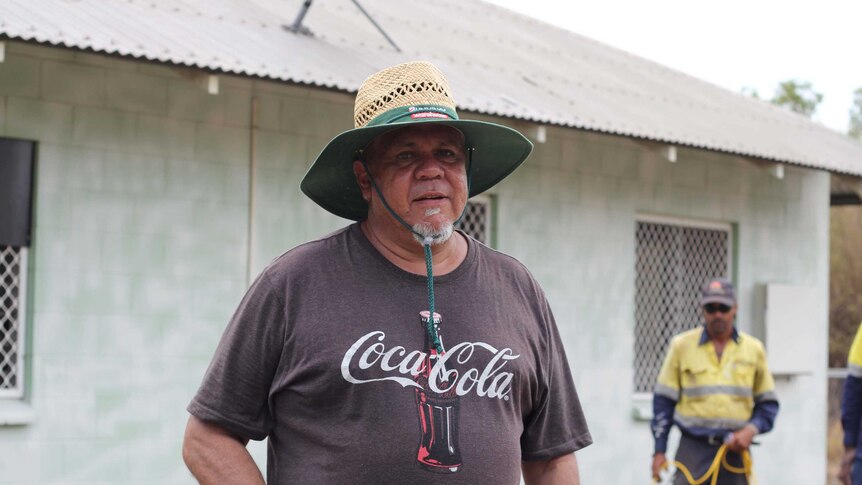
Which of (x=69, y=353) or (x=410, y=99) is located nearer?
(x=410, y=99)

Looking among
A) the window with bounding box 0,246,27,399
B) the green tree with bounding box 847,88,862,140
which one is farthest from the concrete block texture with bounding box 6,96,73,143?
the green tree with bounding box 847,88,862,140

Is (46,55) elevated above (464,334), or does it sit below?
above

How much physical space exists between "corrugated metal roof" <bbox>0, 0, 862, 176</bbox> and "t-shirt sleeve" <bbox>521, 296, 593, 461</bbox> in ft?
13.7

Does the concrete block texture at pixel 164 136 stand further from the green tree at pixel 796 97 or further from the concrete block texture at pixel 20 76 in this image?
the green tree at pixel 796 97

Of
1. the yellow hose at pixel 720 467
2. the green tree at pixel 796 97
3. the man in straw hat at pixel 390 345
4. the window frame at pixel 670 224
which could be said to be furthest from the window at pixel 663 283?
the green tree at pixel 796 97

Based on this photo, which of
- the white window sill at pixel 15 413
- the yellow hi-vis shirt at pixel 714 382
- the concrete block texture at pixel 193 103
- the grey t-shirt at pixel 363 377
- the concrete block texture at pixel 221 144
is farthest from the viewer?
the concrete block texture at pixel 221 144

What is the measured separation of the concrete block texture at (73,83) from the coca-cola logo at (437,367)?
4959 millimetres

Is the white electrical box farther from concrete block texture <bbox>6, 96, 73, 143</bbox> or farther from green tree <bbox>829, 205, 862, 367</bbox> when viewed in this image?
green tree <bbox>829, 205, 862, 367</bbox>

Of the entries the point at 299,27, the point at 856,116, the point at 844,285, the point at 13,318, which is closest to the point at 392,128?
the point at 13,318

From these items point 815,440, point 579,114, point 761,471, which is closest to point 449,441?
point 579,114

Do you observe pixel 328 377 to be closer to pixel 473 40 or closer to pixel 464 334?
pixel 464 334

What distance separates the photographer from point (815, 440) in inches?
481

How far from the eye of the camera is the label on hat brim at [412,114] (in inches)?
111

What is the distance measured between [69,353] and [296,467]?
477 cm
